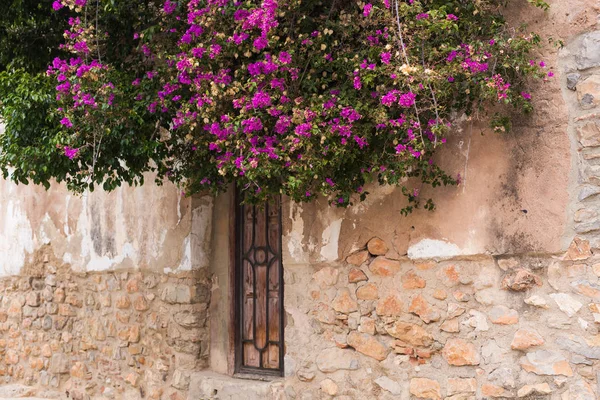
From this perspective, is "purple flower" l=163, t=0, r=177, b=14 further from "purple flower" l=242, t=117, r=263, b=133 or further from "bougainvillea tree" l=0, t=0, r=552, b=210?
"purple flower" l=242, t=117, r=263, b=133

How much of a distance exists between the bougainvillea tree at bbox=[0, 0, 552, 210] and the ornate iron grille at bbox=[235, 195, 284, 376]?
3.19 feet

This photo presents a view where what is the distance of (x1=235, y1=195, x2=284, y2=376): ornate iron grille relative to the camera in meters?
5.86

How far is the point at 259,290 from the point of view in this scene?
6.00m

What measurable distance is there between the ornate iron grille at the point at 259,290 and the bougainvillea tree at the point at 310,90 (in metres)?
0.97

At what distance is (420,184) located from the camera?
4672mm

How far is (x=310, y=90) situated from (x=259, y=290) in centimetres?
204

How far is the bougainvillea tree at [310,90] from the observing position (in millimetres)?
Result: 4188

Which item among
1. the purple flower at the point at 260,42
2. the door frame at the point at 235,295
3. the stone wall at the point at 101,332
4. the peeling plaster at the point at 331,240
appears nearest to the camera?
the purple flower at the point at 260,42

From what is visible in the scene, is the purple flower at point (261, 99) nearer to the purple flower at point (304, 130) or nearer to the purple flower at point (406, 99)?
the purple flower at point (304, 130)

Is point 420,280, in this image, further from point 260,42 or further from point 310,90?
point 260,42

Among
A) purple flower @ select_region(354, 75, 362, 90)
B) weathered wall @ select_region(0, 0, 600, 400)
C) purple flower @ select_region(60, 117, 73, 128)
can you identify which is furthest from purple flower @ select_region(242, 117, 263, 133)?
purple flower @ select_region(60, 117, 73, 128)

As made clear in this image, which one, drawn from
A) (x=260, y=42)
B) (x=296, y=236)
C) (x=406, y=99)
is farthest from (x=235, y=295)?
(x=406, y=99)

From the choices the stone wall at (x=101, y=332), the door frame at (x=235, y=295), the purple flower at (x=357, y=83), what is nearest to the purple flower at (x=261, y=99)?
the purple flower at (x=357, y=83)

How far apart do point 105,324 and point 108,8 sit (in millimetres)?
3017
